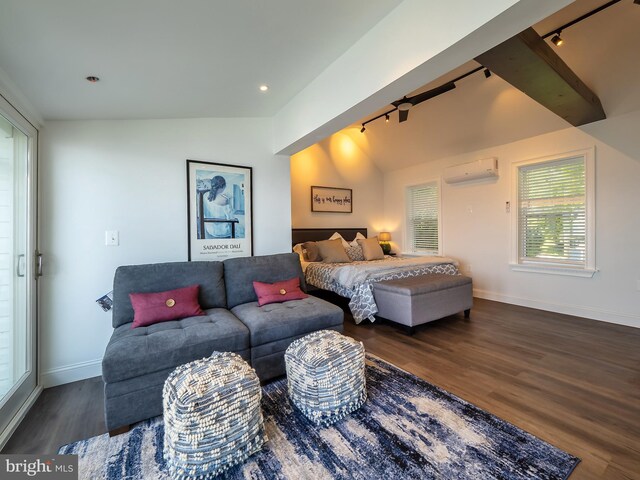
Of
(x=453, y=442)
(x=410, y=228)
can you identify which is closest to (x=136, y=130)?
(x=453, y=442)

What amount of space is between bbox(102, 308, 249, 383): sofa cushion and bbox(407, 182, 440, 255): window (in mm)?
4680

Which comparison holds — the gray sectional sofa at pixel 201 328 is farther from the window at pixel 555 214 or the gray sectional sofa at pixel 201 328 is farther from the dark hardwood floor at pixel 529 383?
the window at pixel 555 214

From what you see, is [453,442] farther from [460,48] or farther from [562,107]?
[562,107]

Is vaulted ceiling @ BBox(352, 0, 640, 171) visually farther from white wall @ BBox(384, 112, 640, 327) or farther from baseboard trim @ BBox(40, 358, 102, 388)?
baseboard trim @ BBox(40, 358, 102, 388)

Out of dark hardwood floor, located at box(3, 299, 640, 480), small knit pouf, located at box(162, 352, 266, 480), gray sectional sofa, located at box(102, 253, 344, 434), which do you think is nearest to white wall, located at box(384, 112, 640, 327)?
dark hardwood floor, located at box(3, 299, 640, 480)

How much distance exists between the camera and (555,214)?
4199 mm

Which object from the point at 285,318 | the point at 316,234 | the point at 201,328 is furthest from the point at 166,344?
the point at 316,234

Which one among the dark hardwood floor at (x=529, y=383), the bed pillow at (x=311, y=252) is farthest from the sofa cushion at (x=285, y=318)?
the bed pillow at (x=311, y=252)

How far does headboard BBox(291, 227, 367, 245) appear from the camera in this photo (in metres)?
5.32

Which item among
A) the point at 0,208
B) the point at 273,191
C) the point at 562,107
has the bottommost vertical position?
the point at 0,208

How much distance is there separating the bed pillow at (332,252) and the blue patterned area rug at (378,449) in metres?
2.87

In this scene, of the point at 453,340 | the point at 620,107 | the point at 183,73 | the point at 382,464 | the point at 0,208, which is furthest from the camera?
the point at 620,107

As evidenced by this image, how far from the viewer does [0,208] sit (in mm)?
1945

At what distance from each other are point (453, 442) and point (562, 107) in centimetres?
364
